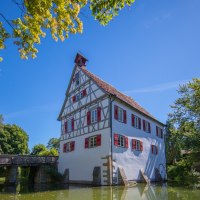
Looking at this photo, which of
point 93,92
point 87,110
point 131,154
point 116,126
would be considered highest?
point 93,92

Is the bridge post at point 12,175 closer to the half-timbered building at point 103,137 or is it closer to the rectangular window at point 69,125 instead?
the half-timbered building at point 103,137

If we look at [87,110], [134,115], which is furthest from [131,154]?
[87,110]

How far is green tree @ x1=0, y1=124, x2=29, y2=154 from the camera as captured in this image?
44406 mm

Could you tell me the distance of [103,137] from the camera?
892 inches

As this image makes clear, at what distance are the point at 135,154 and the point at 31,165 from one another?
1110cm

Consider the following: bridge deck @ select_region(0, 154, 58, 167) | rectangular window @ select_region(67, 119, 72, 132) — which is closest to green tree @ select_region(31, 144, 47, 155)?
bridge deck @ select_region(0, 154, 58, 167)

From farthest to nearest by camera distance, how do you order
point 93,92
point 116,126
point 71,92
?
point 71,92, point 93,92, point 116,126

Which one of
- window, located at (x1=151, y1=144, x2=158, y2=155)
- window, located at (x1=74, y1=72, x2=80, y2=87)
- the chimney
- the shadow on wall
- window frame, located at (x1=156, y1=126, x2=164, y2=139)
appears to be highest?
the chimney

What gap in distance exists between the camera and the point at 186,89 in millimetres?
30062

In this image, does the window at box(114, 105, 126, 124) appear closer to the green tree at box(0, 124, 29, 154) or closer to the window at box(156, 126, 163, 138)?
the window at box(156, 126, 163, 138)

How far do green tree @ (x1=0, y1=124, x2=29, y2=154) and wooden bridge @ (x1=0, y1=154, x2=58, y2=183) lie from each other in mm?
16930

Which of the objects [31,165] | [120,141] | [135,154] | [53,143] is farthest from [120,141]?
[53,143]

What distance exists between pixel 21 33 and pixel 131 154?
1955 cm

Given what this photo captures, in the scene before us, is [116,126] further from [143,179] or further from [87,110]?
[143,179]
